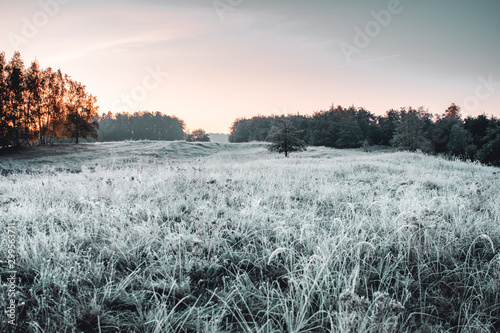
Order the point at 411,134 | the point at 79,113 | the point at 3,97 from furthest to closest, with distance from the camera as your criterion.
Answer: the point at 411,134
the point at 79,113
the point at 3,97

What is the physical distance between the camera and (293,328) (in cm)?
155

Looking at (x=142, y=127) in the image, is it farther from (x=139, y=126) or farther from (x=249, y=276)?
(x=249, y=276)

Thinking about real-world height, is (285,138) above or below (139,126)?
below

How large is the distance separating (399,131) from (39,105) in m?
68.1

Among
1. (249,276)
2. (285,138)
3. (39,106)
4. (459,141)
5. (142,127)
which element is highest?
(142,127)

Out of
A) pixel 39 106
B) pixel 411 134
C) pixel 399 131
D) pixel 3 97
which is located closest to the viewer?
pixel 3 97

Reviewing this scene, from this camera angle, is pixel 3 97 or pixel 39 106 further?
pixel 39 106

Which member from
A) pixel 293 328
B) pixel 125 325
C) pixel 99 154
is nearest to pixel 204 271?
pixel 125 325

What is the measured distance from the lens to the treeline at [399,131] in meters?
48.1

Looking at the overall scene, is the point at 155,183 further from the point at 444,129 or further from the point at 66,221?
the point at 444,129

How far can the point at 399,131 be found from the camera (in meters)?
56.0

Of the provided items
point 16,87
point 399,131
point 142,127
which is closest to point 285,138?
point 16,87

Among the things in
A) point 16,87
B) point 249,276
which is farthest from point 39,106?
point 249,276

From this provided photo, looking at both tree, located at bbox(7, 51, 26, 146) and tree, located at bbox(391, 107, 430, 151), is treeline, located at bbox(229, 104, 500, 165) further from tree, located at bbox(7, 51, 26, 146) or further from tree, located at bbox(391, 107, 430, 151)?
tree, located at bbox(7, 51, 26, 146)
